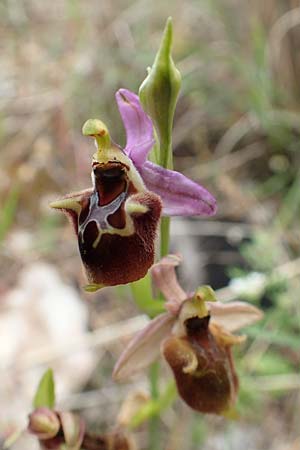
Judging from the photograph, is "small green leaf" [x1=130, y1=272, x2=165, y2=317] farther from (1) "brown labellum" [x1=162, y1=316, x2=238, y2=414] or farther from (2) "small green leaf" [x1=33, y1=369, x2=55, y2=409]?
(2) "small green leaf" [x1=33, y1=369, x2=55, y2=409]

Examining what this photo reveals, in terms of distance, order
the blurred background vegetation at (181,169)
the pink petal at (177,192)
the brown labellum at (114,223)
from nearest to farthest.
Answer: the brown labellum at (114,223) → the pink petal at (177,192) → the blurred background vegetation at (181,169)

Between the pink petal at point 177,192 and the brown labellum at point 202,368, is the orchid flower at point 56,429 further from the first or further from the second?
the pink petal at point 177,192

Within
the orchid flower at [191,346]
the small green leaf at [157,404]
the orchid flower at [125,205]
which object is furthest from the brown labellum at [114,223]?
the small green leaf at [157,404]

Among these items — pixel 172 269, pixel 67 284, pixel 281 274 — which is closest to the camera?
pixel 172 269

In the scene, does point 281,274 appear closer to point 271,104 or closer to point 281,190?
point 281,190

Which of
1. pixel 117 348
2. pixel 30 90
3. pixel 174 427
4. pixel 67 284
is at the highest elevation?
pixel 30 90

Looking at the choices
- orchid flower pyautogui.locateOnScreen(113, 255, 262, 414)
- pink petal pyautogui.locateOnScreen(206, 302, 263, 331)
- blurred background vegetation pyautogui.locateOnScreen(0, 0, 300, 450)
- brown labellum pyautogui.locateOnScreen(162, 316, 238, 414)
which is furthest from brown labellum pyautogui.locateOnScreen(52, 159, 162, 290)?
blurred background vegetation pyautogui.locateOnScreen(0, 0, 300, 450)

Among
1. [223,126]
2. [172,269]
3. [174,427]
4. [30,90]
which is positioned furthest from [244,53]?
[172,269]
